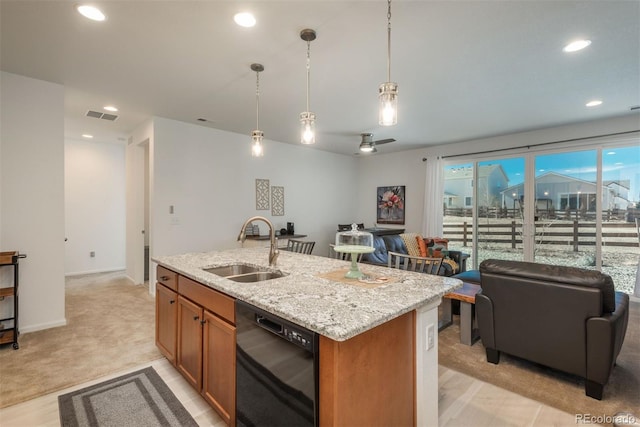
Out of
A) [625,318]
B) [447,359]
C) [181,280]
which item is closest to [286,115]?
[181,280]

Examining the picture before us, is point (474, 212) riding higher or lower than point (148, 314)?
higher

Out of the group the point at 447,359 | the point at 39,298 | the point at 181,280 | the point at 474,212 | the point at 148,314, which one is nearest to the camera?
the point at 181,280

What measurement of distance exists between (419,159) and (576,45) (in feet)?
13.3

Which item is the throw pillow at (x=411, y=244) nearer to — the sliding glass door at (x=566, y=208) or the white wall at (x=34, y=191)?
the sliding glass door at (x=566, y=208)

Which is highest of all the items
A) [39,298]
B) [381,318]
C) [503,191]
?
[503,191]

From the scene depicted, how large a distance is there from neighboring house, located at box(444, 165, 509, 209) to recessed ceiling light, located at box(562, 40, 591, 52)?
10.8 ft

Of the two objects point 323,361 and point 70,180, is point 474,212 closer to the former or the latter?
point 323,361

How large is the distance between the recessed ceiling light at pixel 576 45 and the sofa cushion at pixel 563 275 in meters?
1.77

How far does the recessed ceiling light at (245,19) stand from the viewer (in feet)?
→ 6.72

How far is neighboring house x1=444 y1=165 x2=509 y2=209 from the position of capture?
5516mm

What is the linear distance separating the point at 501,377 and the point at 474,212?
13.2ft

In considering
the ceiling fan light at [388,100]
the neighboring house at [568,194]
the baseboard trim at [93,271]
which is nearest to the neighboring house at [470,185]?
the neighboring house at [568,194]

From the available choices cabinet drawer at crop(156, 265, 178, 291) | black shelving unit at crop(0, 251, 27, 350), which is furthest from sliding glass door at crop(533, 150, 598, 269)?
black shelving unit at crop(0, 251, 27, 350)

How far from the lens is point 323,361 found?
1154 mm
